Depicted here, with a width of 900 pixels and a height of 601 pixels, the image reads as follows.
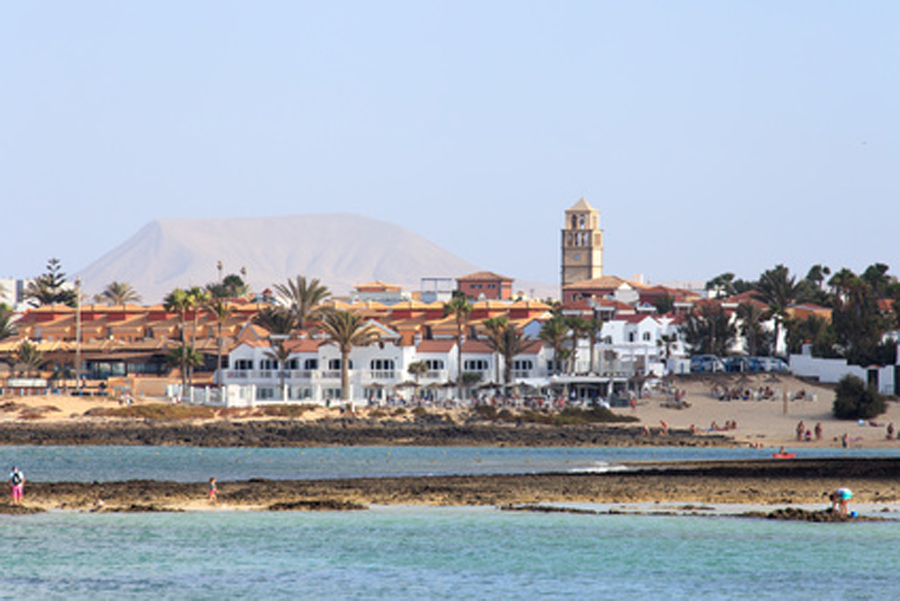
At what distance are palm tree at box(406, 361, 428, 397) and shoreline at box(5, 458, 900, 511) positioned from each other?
161 ft

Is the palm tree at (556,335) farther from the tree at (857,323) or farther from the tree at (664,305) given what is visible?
the tree at (664,305)

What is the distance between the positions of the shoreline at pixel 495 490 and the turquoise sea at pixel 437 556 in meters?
2.03

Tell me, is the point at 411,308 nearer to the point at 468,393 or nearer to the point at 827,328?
the point at 468,393

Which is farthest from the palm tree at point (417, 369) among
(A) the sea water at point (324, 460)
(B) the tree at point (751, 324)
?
(B) the tree at point (751, 324)

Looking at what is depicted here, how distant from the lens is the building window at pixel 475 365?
110250 millimetres

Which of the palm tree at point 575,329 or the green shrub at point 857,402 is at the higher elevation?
the palm tree at point 575,329

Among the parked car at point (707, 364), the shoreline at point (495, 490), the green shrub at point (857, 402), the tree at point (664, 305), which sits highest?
the tree at point (664, 305)

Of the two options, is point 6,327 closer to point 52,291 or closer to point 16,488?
point 52,291

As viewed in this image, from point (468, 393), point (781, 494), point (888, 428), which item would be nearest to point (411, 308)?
point (468, 393)

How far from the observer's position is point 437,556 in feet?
118

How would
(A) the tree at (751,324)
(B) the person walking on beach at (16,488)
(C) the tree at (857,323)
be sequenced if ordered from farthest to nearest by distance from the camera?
(A) the tree at (751,324) < (C) the tree at (857,323) < (B) the person walking on beach at (16,488)

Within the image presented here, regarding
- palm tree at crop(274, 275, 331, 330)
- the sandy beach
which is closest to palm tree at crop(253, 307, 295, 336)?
palm tree at crop(274, 275, 331, 330)

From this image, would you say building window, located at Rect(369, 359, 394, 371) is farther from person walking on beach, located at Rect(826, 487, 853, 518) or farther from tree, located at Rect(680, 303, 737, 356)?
person walking on beach, located at Rect(826, 487, 853, 518)

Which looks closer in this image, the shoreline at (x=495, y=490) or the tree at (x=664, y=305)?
the shoreline at (x=495, y=490)
